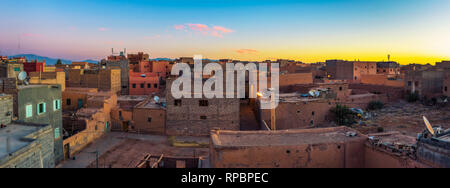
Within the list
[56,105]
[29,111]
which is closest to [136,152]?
[56,105]

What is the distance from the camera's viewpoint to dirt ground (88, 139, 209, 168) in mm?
14977

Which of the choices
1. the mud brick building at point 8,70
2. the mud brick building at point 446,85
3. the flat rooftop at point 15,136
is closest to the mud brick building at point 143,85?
the mud brick building at point 8,70

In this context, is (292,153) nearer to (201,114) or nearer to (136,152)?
(201,114)

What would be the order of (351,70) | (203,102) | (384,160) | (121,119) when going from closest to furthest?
(384,160) < (203,102) < (121,119) < (351,70)

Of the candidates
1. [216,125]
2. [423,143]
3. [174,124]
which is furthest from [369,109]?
[423,143]

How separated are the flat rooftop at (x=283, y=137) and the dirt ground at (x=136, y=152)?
11.9ft

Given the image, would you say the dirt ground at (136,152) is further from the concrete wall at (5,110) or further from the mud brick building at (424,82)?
the mud brick building at (424,82)

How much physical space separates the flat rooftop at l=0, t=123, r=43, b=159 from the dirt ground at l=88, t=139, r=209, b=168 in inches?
190

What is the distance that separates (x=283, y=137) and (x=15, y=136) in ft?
28.5

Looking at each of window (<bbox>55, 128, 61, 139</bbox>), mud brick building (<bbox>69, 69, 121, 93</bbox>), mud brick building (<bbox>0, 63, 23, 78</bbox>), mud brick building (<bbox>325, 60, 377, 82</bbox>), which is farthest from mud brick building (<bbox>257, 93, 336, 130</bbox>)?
mud brick building (<bbox>325, 60, 377, 82</bbox>)

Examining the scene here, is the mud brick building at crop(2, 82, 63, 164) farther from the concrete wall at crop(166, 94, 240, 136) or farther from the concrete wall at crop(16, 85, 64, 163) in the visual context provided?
the concrete wall at crop(166, 94, 240, 136)

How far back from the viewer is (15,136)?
8758mm

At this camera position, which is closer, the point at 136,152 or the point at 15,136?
the point at 15,136
